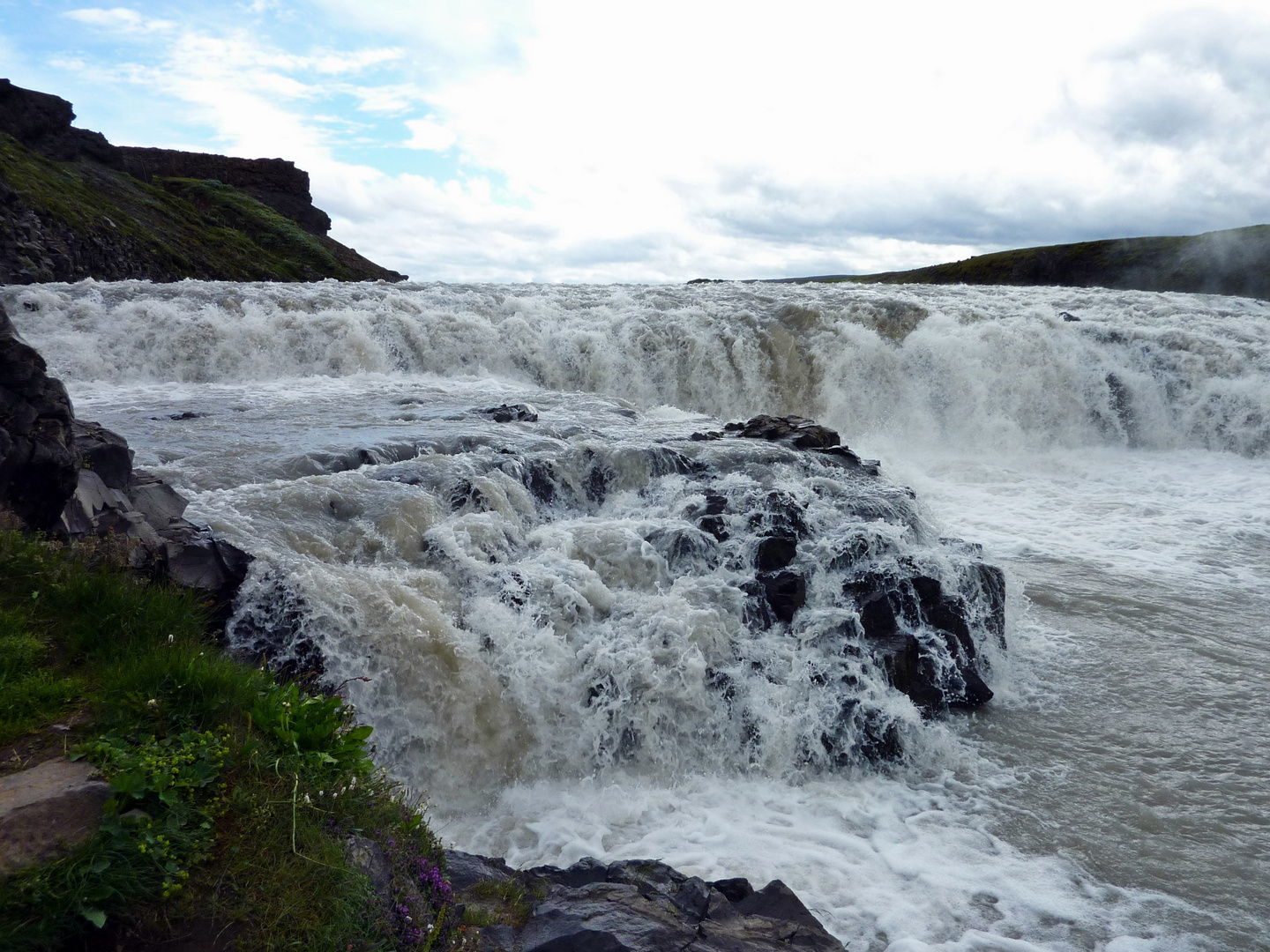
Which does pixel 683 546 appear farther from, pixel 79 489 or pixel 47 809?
pixel 47 809

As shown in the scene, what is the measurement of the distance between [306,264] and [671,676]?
66.0 m

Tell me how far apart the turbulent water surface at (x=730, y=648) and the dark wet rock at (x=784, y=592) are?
6.2 inches

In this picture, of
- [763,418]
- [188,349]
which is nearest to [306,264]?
[188,349]

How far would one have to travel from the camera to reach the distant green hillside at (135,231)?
33.6m

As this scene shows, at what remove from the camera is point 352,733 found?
4117mm

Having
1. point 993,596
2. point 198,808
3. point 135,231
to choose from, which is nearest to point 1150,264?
point 993,596

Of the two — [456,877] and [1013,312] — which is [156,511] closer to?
[456,877]

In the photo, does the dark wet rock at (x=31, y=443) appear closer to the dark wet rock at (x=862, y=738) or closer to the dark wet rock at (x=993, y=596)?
the dark wet rock at (x=862, y=738)

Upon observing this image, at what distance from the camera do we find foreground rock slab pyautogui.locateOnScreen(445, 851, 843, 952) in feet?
13.4

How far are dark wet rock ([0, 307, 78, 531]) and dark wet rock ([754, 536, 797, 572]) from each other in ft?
23.4

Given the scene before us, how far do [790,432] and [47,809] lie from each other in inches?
484

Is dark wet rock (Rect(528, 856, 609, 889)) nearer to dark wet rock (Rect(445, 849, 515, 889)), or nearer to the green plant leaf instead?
dark wet rock (Rect(445, 849, 515, 889))

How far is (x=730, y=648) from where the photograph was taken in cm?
858

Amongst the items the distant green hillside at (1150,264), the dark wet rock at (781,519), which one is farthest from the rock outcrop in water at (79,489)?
the distant green hillside at (1150,264)
